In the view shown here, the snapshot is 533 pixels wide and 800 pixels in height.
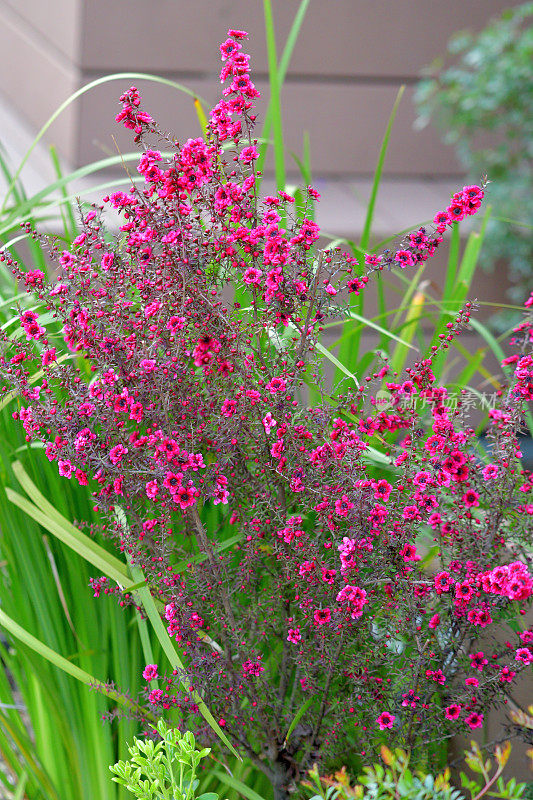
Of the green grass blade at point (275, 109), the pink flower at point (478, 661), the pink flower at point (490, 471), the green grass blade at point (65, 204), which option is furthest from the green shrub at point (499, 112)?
the pink flower at point (478, 661)

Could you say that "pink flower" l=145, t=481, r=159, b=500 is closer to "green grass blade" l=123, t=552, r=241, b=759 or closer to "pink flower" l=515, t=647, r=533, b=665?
"green grass blade" l=123, t=552, r=241, b=759

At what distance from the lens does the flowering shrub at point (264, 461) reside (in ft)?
3.92

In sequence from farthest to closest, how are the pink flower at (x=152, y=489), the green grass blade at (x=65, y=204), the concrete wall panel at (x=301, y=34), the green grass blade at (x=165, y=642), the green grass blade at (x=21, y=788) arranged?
1. the concrete wall panel at (x=301, y=34)
2. the green grass blade at (x=65, y=204)
3. the green grass blade at (x=21, y=788)
4. the green grass blade at (x=165, y=642)
5. the pink flower at (x=152, y=489)

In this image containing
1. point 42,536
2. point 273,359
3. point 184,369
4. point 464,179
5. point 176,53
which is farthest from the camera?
point 464,179

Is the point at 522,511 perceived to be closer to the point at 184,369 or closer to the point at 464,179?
the point at 184,369

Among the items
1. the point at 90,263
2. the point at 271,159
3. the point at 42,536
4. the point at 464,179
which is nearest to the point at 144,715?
the point at 42,536

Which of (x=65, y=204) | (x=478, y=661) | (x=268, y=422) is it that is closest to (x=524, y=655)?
(x=478, y=661)

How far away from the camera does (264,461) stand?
4.34 ft

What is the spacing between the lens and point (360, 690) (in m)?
1.34

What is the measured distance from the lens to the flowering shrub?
1194mm

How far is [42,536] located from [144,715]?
1.18 feet

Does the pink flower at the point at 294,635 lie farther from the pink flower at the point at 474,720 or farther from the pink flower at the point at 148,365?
the pink flower at the point at 148,365

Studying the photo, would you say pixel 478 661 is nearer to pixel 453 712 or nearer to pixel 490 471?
pixel 453 712

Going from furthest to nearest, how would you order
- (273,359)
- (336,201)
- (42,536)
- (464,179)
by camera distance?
(464,179) → (336,201) → (42,536) → (273,359)
